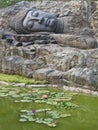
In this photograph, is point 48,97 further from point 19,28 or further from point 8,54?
point 19,28

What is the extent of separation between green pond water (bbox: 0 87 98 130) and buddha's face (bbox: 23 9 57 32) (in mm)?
6413

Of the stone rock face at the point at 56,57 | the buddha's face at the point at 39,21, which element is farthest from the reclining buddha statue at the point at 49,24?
the stone rock face at the point at 56,57

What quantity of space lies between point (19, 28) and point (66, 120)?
915 cm

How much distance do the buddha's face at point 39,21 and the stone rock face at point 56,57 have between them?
2.33ft

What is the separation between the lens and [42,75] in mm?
11961

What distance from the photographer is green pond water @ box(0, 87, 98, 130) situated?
6.88 metres

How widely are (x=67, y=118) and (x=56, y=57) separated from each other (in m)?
5.35

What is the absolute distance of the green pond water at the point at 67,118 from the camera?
6884mm

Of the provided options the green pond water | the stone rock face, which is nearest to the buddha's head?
the stone rock face

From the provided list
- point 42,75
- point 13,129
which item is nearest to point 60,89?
point 42,75

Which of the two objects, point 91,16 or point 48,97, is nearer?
point 48,97

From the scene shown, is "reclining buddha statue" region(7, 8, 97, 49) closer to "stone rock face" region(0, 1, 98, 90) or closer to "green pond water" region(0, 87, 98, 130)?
"stone rock face" region(0, 1, 98, 90)

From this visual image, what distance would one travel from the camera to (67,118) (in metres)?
7.49

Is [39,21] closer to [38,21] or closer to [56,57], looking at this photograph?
[38,21]
